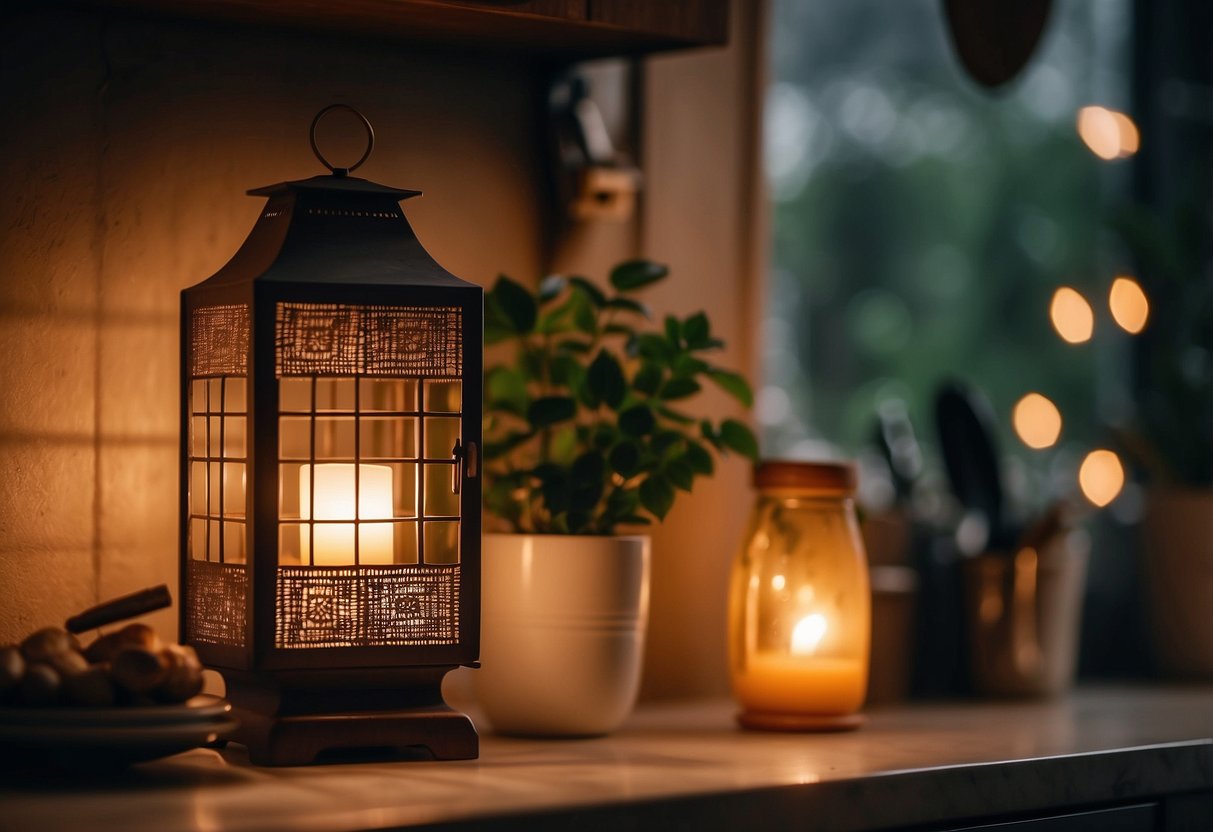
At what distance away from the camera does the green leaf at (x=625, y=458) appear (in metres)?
1.60

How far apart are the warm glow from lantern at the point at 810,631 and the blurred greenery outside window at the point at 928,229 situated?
54 cm

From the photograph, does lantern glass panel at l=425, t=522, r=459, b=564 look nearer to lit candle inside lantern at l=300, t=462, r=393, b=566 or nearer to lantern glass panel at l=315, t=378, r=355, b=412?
lit candle inside lantern at l=300, t=462, r=393, b=566

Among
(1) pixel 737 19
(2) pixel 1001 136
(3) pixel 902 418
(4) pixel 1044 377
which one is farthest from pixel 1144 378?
(1) pixel 737 19

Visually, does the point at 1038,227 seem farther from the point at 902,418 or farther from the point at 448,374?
the point at 448,374

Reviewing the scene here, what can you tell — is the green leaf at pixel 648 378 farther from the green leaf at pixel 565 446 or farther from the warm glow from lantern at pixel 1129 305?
the warm glow from lantern at pixel 1129 305

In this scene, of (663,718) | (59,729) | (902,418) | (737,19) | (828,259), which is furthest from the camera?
(828,259)

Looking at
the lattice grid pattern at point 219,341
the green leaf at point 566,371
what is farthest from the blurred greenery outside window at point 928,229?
the lattice grid pattern at point 219,341

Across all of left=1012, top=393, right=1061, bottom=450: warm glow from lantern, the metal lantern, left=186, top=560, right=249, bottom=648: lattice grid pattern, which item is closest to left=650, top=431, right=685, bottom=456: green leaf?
the metal lantern

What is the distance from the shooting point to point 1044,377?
102 inches

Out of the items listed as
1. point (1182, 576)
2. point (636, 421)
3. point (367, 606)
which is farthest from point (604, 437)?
point (1182, 576)

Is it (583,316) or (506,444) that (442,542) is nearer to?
(506,444)

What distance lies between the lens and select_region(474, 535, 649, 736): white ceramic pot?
1.61 meters

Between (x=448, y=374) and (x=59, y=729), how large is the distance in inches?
17.6

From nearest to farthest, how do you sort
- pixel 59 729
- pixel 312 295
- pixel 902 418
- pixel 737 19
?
pixel 59 729, pixel 312 295, pixel 737 19, pixel 902 418
